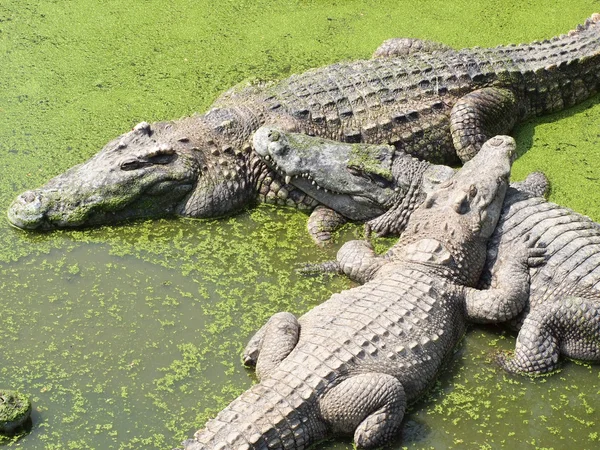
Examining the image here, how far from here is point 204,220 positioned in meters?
5.96

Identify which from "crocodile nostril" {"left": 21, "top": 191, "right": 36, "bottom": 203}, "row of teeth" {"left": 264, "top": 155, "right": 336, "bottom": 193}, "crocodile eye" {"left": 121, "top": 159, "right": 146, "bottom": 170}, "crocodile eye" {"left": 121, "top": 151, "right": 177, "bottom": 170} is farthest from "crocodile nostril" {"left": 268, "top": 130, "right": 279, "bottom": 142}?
"crocodile nostril" {"left": 21, "top": 191, "right": 36, "bottom": 203}

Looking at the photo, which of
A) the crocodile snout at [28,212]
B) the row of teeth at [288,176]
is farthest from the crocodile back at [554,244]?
the crocodile snout at [28,212]

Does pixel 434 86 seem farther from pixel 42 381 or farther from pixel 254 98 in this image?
Answer: pixel 42 381

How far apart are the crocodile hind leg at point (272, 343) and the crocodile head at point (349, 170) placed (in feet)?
4.37

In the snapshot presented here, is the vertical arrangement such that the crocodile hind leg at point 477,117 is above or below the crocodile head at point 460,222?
above

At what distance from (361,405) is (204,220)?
217cm

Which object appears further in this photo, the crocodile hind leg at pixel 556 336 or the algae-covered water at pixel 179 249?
the crocodile hind leg at pixel 556 336

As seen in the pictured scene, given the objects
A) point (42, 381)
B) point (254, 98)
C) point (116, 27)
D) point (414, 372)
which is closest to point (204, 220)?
point (254, 98)

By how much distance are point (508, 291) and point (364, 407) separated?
46.2 inches

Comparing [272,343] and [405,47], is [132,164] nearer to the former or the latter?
[272,343]

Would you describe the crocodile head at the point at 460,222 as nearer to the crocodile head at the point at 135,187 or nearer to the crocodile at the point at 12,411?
the crocodile head at the point at 135,187

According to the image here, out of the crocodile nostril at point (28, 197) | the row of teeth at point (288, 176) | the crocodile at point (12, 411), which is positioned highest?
the row of teeth at point (288, 176)

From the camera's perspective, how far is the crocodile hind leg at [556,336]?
468 cm

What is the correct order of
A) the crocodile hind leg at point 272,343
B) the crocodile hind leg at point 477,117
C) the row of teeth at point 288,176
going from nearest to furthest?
the crocodile hind leg at point 272,343
the row of teeth at point 288,176
the crocodile hind leg at point 477,117
